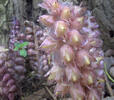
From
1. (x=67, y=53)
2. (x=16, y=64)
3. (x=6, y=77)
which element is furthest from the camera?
(x=16, y=64)

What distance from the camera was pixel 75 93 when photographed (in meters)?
0.87

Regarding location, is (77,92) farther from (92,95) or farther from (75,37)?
(75,37)

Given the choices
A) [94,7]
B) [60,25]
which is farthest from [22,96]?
[94,7]

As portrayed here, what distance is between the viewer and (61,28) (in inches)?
32.5

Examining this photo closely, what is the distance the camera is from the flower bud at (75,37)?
32.6 inches

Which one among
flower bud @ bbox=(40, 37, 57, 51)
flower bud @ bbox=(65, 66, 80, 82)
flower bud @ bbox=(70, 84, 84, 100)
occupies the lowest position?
flower bud @ bbox=(70, 84, 84, 100)

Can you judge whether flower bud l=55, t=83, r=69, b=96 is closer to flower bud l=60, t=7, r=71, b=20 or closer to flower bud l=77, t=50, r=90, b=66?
flower bud l=77, t=50, r=90, b=66

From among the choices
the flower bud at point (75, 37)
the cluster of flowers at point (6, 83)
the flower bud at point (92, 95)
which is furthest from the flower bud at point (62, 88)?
the cluster of flowers at point (6, 83)

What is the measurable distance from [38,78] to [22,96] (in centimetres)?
22

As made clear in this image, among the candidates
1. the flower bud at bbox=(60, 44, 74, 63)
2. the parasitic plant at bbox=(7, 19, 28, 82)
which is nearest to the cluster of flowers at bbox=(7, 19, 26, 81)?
the parasitic plant at bbox=(7, 19, 28, 82)

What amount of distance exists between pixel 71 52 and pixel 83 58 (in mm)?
64

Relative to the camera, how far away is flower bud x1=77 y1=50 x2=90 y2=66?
83cm

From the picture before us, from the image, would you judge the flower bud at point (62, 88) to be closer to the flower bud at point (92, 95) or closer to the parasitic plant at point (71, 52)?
the parasitic plant at point (71, 52)

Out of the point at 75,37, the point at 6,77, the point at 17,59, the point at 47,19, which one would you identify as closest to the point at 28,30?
the point at 17,59
